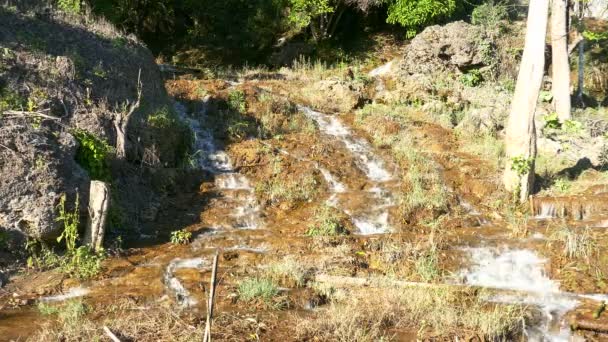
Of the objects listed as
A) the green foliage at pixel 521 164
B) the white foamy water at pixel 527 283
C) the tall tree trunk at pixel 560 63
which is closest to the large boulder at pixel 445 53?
the tall tree trunk at pixel 560 63

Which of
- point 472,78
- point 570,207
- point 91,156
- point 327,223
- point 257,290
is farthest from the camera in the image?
point 472,78

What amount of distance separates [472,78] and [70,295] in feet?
46.4

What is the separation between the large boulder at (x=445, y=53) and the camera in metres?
18.7

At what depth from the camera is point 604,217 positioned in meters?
10.4

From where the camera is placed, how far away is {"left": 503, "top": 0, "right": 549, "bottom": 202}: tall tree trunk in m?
11.3

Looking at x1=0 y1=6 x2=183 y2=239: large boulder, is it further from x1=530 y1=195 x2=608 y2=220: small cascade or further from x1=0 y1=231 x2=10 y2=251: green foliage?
x1=530 y1=195 x2=608 y2=220: small cascade

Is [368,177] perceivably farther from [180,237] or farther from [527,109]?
[180,237]

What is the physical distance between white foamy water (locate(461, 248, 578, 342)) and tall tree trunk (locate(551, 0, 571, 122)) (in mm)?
8048

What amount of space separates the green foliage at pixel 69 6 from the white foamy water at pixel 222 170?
3.62 metres

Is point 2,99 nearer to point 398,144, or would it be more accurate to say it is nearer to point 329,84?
point 398,144

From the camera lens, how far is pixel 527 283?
8.59m

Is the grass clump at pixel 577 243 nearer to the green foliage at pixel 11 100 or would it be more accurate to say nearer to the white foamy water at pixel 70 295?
the white foamy water at pixel 70 295

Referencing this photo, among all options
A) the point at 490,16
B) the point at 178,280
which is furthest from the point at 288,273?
the point at 490,16

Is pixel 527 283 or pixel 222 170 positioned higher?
pixel 222 170
